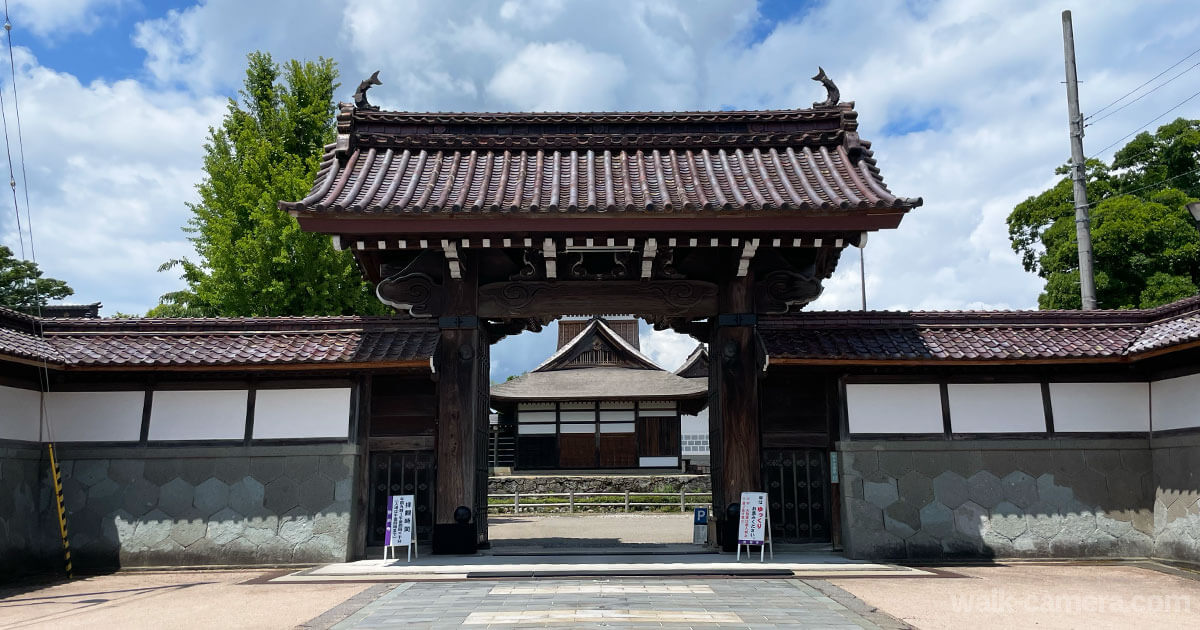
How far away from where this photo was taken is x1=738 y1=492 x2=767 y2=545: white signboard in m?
10.6

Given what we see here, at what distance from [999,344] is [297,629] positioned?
9.72 m

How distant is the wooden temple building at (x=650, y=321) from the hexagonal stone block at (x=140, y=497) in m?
0.03

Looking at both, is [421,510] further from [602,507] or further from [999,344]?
[602,507]

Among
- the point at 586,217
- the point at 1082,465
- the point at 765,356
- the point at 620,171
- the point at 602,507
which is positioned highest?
the point at 620,171

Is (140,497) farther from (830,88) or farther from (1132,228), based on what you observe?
(1132,228)

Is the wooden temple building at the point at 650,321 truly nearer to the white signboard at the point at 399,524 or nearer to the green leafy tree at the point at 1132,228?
the white signboard at the point at 399,524

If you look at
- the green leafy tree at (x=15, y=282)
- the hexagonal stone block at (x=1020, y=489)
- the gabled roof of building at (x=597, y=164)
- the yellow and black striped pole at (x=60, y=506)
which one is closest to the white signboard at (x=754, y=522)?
the hexagonal stone block at (x=1020, y=489)

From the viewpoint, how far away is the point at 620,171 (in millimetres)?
12297

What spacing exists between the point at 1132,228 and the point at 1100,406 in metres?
15.9

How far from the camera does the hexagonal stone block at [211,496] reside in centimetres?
1123

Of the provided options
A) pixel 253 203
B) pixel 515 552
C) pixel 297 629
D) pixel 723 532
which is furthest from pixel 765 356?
pixel 253 203

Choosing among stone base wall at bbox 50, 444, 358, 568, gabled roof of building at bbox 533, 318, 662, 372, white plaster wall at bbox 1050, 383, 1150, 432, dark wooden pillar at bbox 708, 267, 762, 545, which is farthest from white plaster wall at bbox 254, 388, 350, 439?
gabled roof of building at bbox 533, 318, 662, 372

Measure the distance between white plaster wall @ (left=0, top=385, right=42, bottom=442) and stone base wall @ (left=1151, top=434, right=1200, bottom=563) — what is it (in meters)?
15.3

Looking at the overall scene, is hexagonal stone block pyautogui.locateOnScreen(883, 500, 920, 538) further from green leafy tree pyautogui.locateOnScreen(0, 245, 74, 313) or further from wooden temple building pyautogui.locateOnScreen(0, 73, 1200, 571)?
green leafy tree pyautogui.locateOnScreen(0, 245, 74, 313)
